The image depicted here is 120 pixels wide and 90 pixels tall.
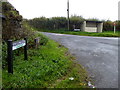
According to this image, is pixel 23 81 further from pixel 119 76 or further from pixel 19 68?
pixel 119 76

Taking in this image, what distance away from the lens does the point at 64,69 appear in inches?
174

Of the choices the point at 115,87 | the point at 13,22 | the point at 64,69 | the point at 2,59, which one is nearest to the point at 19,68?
the point at 2,59

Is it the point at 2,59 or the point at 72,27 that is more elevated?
the point at 72,27

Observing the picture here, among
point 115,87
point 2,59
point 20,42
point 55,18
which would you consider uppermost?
point 55,18

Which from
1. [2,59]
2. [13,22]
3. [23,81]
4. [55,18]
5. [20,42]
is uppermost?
[55,18]

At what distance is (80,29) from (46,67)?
23665mm

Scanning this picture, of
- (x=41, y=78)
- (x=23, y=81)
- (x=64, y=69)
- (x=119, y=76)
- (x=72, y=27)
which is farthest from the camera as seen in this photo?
(x=72, y=27)

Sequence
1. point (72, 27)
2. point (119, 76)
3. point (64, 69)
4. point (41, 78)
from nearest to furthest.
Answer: point (41, 78) → point (119, 76) → point (64, 69) → point (72, 27)

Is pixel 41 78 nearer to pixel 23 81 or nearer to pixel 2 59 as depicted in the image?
pixel 23 81

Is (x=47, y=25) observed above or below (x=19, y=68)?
above

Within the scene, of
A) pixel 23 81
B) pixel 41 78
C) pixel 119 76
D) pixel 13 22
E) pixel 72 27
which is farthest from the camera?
pixel 72 27

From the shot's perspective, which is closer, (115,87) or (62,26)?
(115,87)

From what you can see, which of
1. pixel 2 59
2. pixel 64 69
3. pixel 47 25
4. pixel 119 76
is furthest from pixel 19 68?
pixel 47 25

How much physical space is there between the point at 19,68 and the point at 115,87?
2970 mm
